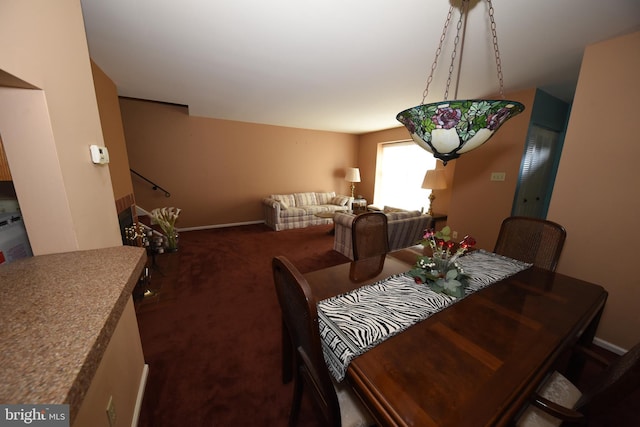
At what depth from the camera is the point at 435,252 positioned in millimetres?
1291

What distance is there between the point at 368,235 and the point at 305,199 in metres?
3.62

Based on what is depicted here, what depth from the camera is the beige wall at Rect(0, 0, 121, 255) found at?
0.78 meters

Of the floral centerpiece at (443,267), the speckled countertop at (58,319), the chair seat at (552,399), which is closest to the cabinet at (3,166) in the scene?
the speckled countertop at (58,319)

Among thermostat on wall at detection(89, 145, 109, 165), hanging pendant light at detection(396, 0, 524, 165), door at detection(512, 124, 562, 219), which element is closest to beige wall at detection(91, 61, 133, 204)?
thermostat on wall at detection(89, 145, 109, 165)

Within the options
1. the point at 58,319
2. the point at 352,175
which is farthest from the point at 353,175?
the point at 58,319

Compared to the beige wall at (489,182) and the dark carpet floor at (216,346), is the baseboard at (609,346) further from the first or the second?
the beige wall at (489,182)

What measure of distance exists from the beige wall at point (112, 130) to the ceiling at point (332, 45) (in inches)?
5.7

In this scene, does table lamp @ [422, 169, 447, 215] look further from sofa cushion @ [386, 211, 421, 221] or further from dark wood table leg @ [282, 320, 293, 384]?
dark wood table leg @ [282, 320, 293, 384]

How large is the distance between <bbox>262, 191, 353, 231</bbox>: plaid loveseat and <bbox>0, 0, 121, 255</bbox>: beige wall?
345cm

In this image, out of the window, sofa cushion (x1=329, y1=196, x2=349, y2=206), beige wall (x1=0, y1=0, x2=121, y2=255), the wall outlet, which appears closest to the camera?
beige wall (x1=0, y1=0, x2=121, y2=255)

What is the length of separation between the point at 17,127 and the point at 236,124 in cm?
420

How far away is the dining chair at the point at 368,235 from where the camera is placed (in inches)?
70.1

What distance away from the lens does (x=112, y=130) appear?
2371mm

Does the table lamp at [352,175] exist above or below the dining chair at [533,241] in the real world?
above
